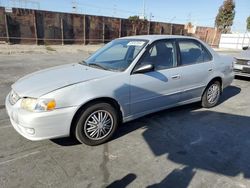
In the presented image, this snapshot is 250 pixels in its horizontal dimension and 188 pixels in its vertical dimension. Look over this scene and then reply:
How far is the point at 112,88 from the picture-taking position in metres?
3.26

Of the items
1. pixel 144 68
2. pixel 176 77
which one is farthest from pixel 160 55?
pixel 144 68

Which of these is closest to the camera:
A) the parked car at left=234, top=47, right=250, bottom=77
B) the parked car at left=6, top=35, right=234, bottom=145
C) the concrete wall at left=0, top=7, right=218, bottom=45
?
the parked car at left=6, top=35, right=234, bottom=145

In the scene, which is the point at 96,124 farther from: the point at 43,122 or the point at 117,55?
the point at 117,55

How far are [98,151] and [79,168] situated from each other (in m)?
0.45

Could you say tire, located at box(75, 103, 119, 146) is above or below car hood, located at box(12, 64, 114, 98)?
below

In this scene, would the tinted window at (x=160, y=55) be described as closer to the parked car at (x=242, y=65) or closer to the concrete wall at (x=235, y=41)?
the parked car at (x=242, y=65)

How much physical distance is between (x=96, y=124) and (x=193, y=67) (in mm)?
2314

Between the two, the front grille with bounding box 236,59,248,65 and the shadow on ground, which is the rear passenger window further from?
the front grille with bounding box 236,59,248,65

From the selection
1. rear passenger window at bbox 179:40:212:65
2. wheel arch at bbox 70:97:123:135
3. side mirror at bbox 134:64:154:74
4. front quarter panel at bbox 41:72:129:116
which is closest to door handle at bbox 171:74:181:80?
rear passenger window at bbox 179:40:212:65

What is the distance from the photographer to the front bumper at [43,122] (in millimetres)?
2814

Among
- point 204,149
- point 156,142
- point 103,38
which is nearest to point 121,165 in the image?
point 156,142

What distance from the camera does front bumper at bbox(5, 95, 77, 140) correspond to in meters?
2.81

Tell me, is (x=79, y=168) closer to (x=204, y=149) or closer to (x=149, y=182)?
(x=149, y=182)

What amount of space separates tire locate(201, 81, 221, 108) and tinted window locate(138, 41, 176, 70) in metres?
1.31
